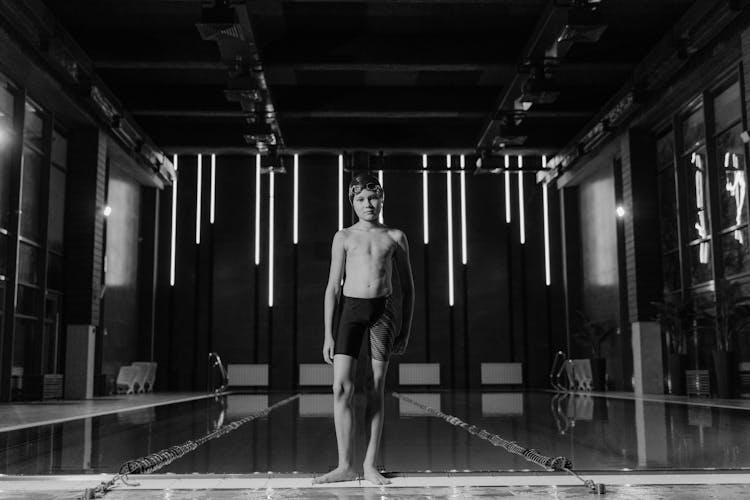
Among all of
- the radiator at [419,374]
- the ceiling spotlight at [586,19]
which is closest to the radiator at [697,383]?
the ceiling spotlight at [586,19]

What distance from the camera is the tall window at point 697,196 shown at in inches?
603

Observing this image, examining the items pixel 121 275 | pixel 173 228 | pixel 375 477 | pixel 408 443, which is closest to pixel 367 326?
pixel 375 477

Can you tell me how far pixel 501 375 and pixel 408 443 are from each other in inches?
658

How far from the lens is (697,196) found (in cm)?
1571

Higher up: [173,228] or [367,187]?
[173,228]

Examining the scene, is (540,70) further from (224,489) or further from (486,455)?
(224,489)

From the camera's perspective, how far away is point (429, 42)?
1547 centimetres

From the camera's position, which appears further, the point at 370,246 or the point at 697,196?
A: the point at 697,196

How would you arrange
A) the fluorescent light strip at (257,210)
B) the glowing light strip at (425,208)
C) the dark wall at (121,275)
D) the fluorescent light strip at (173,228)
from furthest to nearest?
the glowing light strip at (425,208) → the fluorescent light strip at (257,210) → the fluorescent light strip at (173,228) → the dark wall at (121,275)

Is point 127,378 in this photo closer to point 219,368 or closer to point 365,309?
point 219,368

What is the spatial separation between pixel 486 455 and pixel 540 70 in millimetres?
10247

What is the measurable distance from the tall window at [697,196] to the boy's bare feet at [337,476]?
13.0m

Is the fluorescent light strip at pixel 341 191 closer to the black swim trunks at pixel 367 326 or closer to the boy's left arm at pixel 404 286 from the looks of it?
the boy's left arm at pixel 404 286

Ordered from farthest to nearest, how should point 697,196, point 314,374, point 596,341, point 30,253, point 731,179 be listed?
point 314,374 < point 596,341 < point 697,196 < point 30,253 < point 731,179
